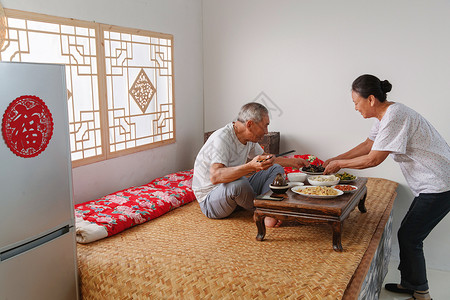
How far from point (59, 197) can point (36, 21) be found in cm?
135

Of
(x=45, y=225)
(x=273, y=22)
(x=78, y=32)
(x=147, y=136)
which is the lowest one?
(x=45, y=225)

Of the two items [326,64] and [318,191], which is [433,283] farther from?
[326,64]

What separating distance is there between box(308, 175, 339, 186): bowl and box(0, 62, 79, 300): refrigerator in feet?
5.15

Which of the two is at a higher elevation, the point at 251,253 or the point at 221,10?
the point at 221,10

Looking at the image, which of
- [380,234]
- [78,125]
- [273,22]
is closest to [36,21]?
[78,125]

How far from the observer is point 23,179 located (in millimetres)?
2016

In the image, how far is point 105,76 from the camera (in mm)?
3441

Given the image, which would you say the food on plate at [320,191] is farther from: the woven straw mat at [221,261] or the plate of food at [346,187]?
the woven straw mat at [221,261]

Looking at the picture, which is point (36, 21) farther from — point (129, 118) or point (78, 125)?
point (129, 118)

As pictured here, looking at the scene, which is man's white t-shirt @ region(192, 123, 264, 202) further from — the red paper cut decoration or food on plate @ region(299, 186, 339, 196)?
the red paper cut decoration

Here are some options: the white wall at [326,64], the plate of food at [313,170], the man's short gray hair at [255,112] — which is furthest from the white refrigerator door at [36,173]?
the white wall at [326,64]

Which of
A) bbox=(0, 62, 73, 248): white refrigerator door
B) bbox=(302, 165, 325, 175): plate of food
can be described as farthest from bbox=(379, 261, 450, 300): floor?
bbox=(0, 62, 73, 248): white refrigerator door

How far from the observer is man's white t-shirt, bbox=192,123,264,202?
2947 millimetres

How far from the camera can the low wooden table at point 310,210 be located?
2.43 meters
